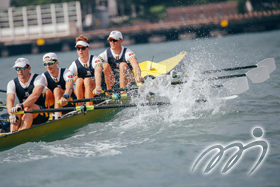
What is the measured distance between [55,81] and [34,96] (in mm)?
980

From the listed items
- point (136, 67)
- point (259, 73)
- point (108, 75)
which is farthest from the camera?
point (108, 75)

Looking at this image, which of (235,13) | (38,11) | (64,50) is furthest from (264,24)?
(38,11)

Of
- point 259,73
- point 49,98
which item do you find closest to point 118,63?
point 49,98

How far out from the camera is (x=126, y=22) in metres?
58.2

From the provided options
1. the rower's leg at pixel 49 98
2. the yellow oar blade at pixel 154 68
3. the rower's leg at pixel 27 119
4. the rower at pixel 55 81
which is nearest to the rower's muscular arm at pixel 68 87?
the rower at pixel 55 81

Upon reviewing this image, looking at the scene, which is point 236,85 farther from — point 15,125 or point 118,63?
point 15,125

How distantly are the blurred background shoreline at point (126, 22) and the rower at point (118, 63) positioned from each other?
36.7m

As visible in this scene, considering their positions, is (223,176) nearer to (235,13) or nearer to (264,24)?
(264,24)

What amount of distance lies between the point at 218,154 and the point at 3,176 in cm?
330

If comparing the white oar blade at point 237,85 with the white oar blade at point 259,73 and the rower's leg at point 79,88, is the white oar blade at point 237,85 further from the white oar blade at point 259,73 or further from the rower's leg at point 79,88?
the rower's leg at point 79,88

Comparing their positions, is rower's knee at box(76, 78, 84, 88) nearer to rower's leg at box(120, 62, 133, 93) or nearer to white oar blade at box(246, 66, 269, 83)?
rower's leg at box(120, 62, 133, 93)

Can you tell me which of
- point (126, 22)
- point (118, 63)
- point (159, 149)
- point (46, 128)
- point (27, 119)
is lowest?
point (159, 149)

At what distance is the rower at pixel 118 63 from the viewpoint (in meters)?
9.34

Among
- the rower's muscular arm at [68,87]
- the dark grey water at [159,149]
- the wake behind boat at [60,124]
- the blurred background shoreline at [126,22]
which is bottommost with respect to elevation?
the dark grey water at [159,149]
